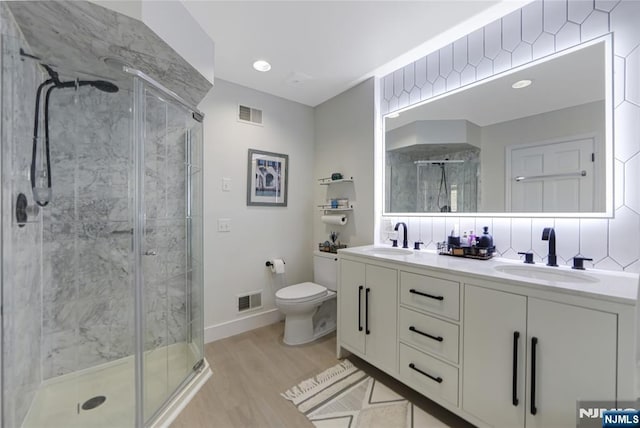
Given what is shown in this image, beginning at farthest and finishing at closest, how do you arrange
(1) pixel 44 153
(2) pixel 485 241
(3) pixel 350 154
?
(3) pixel 350 154 < (2) pixel 485 241 < (1) pixel 44 153

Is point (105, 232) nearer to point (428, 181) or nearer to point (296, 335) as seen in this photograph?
point (296, 335)

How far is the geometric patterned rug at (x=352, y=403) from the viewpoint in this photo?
1.47m

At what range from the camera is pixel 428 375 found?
1.49 m

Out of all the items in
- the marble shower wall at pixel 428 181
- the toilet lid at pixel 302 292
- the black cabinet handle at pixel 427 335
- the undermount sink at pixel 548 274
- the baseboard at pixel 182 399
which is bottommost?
the baseboard at pixel 182 399

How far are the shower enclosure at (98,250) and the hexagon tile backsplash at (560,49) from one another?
6.67ft

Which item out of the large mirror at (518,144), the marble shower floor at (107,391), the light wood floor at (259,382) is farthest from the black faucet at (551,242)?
the marble shower floor at (107,391)

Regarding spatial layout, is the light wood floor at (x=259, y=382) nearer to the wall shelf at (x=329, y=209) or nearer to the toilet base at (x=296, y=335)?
the toilet base at (x=296, y=335)

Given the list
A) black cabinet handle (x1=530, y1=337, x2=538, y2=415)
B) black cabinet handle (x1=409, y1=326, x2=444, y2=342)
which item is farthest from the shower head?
black cabinet handle (x1=530, y1=337, x2=538, y2=415)

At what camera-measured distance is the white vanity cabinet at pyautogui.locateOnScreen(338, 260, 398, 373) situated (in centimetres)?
171

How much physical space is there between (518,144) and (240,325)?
2736mm

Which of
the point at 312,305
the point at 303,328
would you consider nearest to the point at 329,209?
the point at 312,305

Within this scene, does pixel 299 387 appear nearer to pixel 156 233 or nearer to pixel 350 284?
pixel 350 284

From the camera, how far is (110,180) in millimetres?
1879

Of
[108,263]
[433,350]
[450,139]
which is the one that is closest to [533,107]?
[450,139]
